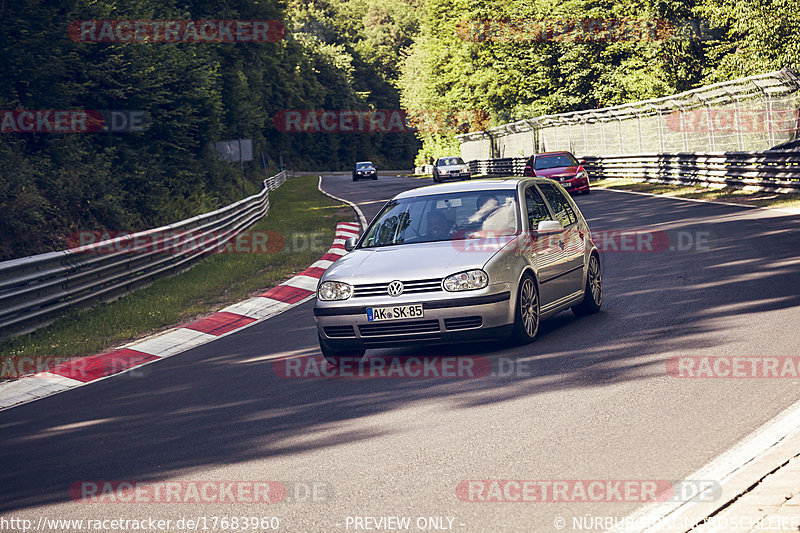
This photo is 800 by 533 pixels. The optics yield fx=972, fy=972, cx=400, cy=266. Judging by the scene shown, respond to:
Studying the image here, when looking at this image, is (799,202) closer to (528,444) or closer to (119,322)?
(119,322)

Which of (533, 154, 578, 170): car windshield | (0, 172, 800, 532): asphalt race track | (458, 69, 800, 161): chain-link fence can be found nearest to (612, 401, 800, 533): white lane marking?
(0, 172, 800, 532): asphalt race track

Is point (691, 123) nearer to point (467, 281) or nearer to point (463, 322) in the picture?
point (467, 281)

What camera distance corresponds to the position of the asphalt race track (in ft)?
16.9

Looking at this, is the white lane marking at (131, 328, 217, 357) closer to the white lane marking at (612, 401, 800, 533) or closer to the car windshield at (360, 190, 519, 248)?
the car windshield at (360, 190, 519, 248)

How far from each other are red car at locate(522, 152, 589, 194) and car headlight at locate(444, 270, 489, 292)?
2492 cm

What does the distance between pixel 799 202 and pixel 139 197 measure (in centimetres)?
1613

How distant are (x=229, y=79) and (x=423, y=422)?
45.8m

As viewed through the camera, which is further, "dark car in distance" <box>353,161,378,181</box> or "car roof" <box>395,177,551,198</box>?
"dark car in distance" <box>353,161,378,181</box>

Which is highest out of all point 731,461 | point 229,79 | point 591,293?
point 229,79

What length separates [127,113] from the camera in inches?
1066

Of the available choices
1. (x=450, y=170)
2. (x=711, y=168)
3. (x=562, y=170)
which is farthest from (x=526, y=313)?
(x=450, y=170)

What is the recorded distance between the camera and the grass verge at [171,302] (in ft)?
39.4

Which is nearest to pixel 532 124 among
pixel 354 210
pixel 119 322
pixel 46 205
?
pixel 354 210

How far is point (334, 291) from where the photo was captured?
872cm
